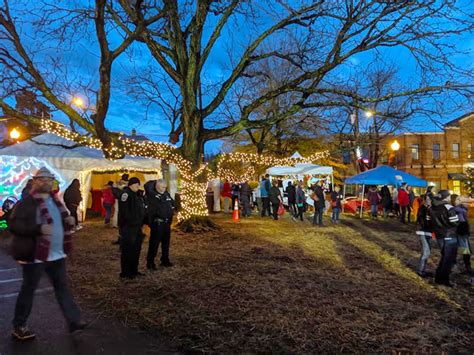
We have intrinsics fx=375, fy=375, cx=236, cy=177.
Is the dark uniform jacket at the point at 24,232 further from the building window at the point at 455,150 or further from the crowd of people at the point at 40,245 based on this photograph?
the building window at the point at 455,150

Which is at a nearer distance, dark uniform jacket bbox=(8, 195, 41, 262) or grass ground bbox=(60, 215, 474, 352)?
dark uniform jacket bbox=(8, 195, 41, 262)

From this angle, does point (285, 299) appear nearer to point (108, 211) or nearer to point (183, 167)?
point (183, 167)

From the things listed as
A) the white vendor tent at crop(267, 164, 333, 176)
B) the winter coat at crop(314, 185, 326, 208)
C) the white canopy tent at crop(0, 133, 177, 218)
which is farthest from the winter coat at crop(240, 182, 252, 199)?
the white canopy tent at crop(0, 133, 177, 218)

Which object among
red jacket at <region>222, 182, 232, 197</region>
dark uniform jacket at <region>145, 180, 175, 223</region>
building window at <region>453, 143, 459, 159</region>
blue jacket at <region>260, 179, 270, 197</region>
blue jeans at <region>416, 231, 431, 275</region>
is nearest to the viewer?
blue jeans at <region>416, 231, 431, 275</region>

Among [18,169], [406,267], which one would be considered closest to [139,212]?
[406,267]

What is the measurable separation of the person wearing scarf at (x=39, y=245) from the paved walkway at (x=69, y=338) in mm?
137

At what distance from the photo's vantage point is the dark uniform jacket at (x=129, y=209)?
6289mm

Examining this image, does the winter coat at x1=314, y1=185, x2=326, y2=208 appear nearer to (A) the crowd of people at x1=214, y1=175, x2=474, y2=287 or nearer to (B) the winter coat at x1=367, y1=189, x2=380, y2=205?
(A) the crowd of people at x1=214, y1=175, x2=474, y2=287

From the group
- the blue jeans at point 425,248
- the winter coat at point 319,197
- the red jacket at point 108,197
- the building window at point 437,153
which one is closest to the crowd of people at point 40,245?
the blue jeans at point 425,248

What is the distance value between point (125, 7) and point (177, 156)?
465 centimetres

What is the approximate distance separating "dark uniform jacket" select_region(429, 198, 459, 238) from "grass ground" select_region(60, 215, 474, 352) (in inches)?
35.2

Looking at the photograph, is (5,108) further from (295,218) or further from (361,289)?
(295,218)

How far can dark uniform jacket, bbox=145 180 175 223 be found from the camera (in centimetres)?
689

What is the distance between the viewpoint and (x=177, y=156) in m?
12.5
